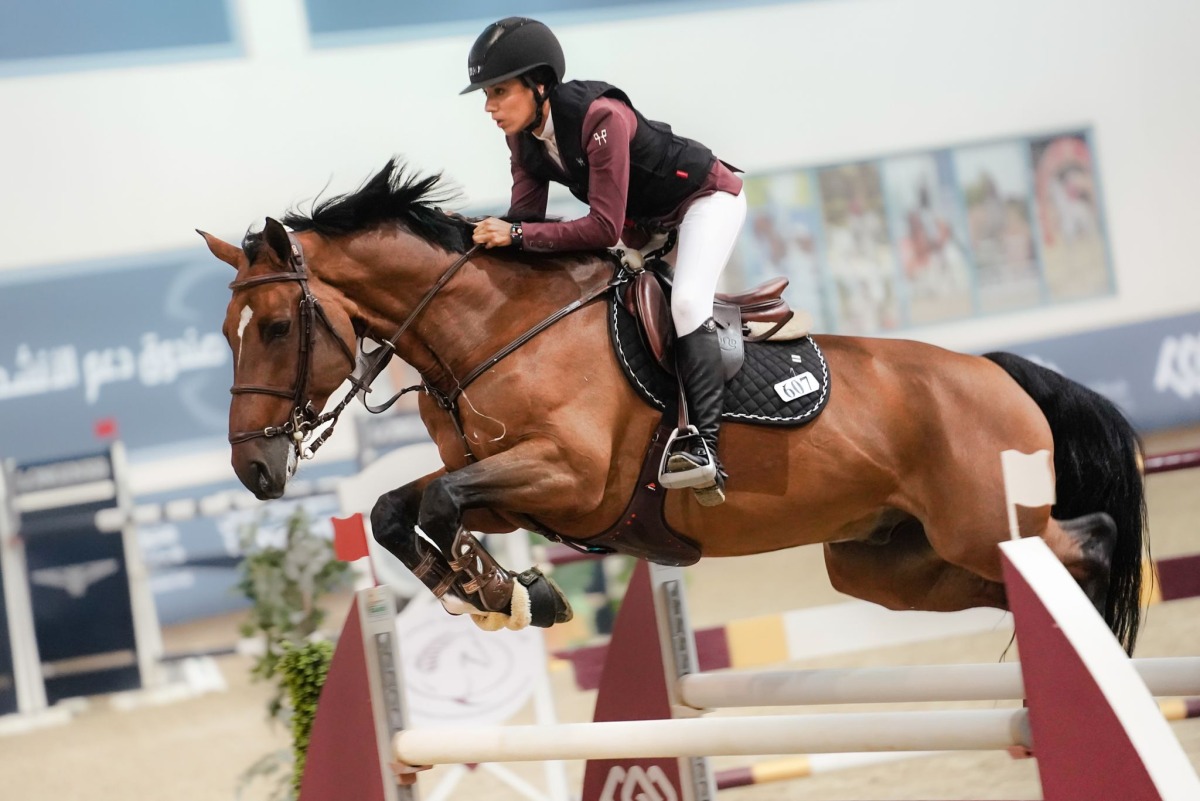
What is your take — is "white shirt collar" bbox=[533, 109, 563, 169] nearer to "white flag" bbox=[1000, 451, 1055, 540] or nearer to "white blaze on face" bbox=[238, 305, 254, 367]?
"white blaze on face" bbox=[238, 305, 254, 367]

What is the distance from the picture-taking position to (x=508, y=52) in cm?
237

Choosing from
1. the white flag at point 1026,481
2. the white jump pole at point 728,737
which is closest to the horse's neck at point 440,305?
the white jump pole at point 728,737

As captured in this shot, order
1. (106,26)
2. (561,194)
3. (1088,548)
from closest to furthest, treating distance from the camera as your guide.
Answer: (1088,548)
(106,26)
(561,194)

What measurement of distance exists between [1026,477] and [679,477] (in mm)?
793

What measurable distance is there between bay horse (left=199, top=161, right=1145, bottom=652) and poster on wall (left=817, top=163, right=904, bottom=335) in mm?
5756

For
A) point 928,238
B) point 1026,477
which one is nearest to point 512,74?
point 1026,477

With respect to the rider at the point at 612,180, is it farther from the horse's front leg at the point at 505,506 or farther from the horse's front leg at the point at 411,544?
the horse's front leg at the point at 411,544

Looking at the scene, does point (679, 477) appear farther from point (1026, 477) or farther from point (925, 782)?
point (925, 782)

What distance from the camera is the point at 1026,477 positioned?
168cm

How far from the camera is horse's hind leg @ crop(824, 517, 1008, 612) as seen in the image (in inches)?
115

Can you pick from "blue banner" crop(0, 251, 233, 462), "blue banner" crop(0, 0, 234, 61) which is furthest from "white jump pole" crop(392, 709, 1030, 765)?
"blue banner" crop(0, 0, 234, 61)

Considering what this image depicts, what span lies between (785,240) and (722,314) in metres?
6.17

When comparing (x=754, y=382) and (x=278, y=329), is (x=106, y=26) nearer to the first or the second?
(x=278, y=329)

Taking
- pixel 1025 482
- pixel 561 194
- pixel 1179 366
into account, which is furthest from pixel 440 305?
pixel 1179 366
